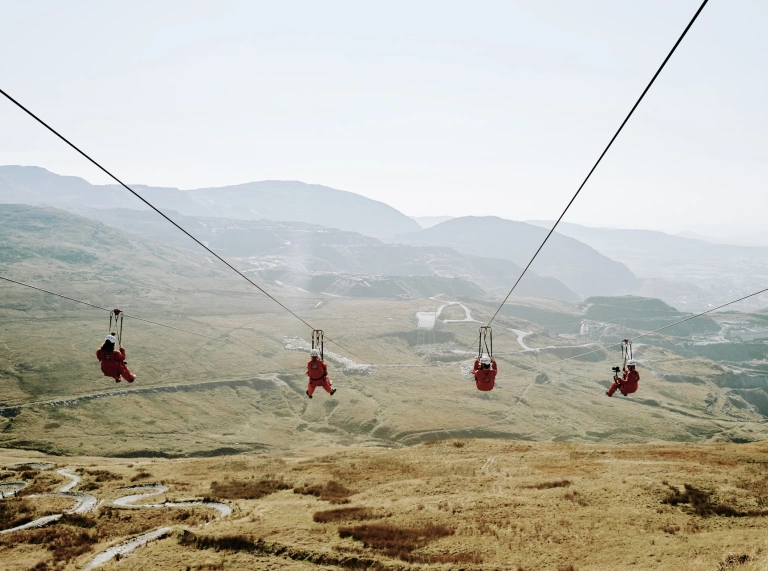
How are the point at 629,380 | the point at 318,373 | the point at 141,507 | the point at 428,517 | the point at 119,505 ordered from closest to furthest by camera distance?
the point at 428,517 < the point at 318,373 < the point at 629,380 < the point at 141,507 < the point at 119,505

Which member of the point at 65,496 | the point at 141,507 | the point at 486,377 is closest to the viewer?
the point at 486,377

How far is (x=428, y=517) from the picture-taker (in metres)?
31.4

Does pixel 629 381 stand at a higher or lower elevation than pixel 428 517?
higher

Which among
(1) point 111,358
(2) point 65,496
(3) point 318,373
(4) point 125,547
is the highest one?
(1) point 111,358

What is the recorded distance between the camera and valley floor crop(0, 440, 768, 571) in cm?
2491

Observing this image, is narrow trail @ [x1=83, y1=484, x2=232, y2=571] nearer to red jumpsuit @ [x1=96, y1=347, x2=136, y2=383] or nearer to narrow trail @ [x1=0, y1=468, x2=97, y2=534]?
narrow trail @ [x1=0, y1=468, x2=97, y2=534]

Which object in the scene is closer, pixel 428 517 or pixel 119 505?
pixel 428 517

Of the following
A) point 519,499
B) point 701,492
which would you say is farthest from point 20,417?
point 701,492

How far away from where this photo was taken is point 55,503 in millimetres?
39656

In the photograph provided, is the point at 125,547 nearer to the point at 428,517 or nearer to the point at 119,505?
the point at 119,505

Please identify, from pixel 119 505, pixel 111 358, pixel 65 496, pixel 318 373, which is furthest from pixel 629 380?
pixel 65 496

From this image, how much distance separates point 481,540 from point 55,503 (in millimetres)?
34434

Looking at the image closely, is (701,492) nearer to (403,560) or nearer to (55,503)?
(403,560)

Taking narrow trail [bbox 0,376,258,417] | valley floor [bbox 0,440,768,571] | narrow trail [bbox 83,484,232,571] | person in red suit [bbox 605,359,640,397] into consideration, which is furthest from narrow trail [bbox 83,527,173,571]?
narrow trail [bbox 0,376,258,417]
